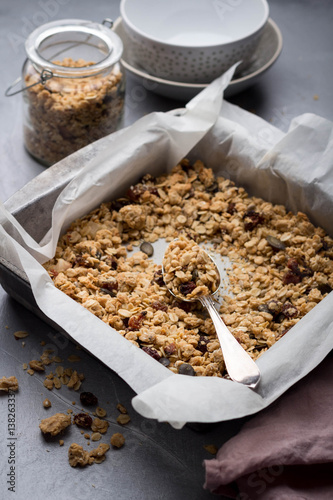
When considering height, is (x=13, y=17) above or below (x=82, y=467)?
above

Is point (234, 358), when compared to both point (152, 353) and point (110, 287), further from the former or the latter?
point (110, 287)

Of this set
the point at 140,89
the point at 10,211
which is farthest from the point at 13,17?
the point at 10,211

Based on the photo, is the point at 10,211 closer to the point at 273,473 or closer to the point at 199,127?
the point at 199,127

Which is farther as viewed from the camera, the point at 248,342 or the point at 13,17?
the point at 13,17

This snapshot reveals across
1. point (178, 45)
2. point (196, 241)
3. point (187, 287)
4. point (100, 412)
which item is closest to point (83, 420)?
point (100, 412)

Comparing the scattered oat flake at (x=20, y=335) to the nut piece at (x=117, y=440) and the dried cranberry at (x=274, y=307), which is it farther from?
the dried cranberry at (x=274, y=307)

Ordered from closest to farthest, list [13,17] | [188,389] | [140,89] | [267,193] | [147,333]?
[188,389]
[147,333]
[267,193]
[140,89]
[13,17]

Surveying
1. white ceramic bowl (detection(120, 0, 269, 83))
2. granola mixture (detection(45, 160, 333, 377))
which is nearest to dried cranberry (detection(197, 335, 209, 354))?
granola mixture (detection(45, 160, 333, 377))

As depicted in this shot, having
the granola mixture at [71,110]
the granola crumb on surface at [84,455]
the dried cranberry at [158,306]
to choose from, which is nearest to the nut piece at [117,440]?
the granola crumb on surface at [84,455]
